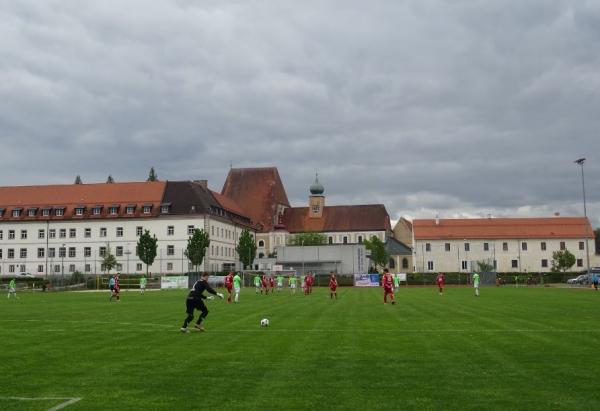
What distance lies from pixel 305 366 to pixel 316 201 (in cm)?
12701

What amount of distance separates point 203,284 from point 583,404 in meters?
13.0

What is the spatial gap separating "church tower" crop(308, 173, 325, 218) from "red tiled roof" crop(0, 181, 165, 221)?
42032 mm

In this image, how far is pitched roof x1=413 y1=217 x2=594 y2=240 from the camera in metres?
112

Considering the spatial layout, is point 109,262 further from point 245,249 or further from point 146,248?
point 245,249

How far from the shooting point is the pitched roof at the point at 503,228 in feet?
366

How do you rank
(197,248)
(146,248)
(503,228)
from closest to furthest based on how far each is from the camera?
1. (197,248)
2. (146,248)
3. (503,228)

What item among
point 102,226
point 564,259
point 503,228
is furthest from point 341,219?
point 102,226

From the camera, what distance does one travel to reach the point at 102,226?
101 m

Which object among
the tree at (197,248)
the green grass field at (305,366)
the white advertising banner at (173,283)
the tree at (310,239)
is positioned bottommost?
the green grass field at (305,366)

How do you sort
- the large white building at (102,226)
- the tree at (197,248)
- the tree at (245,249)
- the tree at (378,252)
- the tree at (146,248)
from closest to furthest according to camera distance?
1. the tree at (197,248)
2. the tree at (146,248)
3. the large white building at (102,226)
4. the tree at (245,249)
5. the tree at (378,252)

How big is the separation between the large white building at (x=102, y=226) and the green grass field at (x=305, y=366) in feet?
261

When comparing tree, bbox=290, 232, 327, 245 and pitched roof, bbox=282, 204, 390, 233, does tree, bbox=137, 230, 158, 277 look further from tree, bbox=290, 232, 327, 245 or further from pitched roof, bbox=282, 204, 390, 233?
pitched roof, bbox=282, 204, 390, 233

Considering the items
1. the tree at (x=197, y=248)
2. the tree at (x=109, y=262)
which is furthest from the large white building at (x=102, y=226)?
the tree at (x=197, y=248)

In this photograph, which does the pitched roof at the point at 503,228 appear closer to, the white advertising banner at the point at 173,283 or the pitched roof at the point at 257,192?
the pitched roof at the point at 257,192
